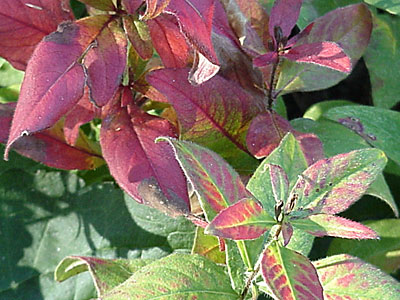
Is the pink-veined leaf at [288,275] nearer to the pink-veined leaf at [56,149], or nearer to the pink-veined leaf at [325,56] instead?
the pink-veined leaf at [325,56]

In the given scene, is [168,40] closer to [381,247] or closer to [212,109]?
[212,109]

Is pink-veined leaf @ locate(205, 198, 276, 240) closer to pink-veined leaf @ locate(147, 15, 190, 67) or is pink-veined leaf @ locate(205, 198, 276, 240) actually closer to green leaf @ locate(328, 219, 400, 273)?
pink-veined leaf @ locate(147, 15, 190, 67)

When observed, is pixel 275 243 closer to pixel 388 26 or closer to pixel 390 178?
pixel 390 178

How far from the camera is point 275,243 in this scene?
2.11 ft

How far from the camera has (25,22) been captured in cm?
85

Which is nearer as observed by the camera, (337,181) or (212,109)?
(337,181)

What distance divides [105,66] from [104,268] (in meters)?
0.29

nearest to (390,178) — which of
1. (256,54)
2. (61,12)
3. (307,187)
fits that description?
(256,54)

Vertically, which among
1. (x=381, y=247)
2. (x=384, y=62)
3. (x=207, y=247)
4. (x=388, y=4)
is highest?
(x=388, y=4)

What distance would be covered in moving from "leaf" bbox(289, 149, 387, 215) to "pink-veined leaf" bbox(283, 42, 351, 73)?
0.53 feet

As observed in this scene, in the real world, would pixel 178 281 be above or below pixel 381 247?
above

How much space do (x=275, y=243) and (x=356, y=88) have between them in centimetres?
86

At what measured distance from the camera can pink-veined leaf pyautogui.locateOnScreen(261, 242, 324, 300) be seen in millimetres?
585

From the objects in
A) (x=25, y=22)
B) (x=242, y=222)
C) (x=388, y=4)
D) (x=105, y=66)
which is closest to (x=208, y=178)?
(x=242, y=222)
